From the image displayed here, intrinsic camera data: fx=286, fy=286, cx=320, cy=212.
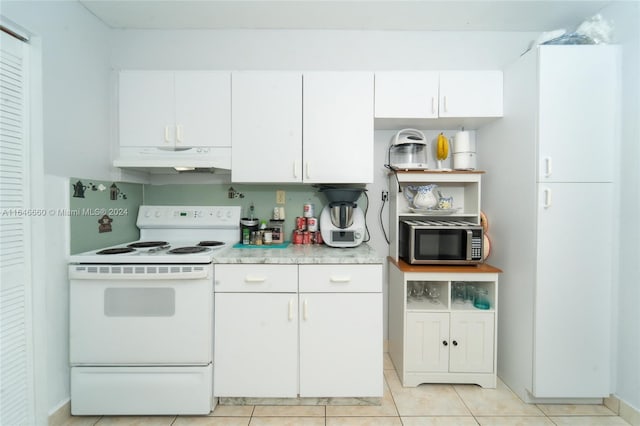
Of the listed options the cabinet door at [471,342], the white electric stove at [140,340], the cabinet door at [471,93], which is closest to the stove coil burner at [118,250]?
the white electric stove at [140,340]

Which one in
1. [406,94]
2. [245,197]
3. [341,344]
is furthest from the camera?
[245,197]

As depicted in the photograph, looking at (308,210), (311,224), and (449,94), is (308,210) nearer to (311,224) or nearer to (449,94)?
(311,224)

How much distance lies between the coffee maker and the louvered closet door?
1.64m

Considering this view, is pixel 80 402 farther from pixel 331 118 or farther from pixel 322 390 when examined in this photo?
pixel 331 118

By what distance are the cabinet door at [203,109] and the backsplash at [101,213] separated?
1.89 feet

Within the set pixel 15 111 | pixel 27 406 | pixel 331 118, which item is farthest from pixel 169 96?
pixel 27 406

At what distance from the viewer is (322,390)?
166 cm

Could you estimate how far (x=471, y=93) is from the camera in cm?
197

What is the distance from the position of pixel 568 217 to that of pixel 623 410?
45.3 inches

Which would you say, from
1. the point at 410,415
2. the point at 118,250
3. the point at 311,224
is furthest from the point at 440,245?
the point at 118,250

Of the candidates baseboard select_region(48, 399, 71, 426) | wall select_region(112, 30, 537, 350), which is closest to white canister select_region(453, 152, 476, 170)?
wall select_region(112, 30, 537, 350)

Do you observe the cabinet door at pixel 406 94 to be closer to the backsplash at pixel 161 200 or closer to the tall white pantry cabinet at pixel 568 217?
the tall white pantry cabinet at pixel 568 217

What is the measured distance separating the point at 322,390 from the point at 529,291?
1.38 m

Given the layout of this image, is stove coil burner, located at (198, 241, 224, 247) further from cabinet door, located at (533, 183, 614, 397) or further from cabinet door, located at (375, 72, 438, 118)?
cabinet door, located at (533, 183, 614, 397)
